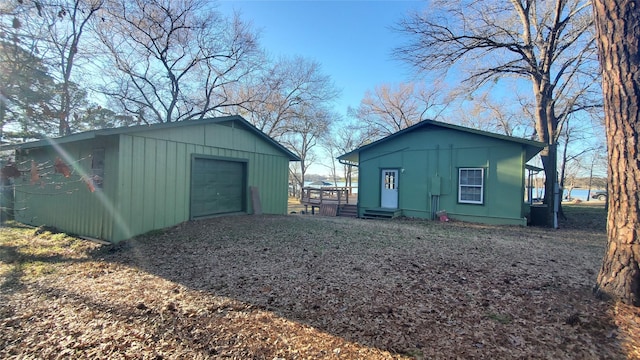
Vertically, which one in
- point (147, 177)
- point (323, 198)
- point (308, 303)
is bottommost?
point (308, 303)

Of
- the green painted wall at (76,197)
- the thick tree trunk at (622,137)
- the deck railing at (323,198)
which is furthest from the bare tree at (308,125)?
the thick tree trunk at (622,137)

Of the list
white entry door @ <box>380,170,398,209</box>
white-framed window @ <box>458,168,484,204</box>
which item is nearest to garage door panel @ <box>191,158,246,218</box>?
white entry door @ <box>380,170,398,209</box>

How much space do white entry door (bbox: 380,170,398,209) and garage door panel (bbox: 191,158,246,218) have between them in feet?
19.9

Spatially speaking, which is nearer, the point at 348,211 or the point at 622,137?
the point at 622,137

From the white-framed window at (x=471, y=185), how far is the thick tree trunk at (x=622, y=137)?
7.94 m

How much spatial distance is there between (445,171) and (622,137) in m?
8.46

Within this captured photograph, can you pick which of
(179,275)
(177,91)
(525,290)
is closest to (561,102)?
(525,290)

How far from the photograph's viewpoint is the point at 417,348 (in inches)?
103

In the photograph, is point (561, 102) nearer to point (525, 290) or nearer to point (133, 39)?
point (525, 290)

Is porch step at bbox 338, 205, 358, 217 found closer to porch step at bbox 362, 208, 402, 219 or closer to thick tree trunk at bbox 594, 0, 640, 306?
porch step at bbox 362, 208, 402, 219

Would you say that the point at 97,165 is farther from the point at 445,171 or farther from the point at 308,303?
the point at 445,171

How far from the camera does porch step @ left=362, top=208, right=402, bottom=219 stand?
1231cm

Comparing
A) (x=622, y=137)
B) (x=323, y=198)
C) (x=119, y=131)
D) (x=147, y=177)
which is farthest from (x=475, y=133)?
(x=119, y=131)

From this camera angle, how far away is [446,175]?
1145cm
